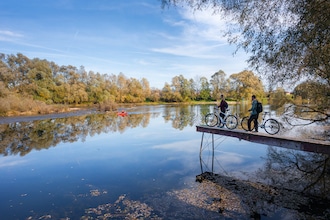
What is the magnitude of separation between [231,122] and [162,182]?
20.2 ft

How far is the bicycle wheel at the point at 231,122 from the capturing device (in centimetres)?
1304

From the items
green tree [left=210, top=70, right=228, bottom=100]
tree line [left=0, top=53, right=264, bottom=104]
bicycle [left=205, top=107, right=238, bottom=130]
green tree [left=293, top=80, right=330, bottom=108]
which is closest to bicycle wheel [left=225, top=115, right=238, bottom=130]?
bicycle [left=205, top=107, right=238, bottom=130]

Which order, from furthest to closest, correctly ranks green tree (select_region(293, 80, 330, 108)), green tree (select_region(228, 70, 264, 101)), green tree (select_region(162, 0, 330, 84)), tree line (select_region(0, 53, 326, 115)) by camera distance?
green tree (select_region(228, 70, 264, 101)) < tree line (select_region(0, 53, 326, 115)) < green tree (select_region(293, 80, 330, 108)) < green tree (select_region(162, 0, 330, 84))

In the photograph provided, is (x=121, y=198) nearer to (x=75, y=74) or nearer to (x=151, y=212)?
(x=151, y=212)

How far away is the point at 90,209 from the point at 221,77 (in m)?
90.6

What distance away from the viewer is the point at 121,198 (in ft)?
26.7

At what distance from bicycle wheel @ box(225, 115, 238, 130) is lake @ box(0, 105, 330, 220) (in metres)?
2.11

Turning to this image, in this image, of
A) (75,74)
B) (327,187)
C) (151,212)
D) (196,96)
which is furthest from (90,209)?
(196,96)

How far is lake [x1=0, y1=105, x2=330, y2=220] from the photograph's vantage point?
23.5 ft

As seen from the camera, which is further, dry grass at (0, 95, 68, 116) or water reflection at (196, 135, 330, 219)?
dry grass at (0, 95, 68, 116)

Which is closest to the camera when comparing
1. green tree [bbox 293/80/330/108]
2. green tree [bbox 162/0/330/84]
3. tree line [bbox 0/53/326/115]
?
green tree [bbox 162/0/330/84]

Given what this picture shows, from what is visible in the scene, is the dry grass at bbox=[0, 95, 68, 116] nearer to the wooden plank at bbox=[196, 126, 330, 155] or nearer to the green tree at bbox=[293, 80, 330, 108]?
the wooden plank at bbox=[196, 126, 330, 155]

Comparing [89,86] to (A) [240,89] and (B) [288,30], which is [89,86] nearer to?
(A) [240,89]

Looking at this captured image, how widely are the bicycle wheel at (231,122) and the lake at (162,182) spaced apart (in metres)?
2.11
